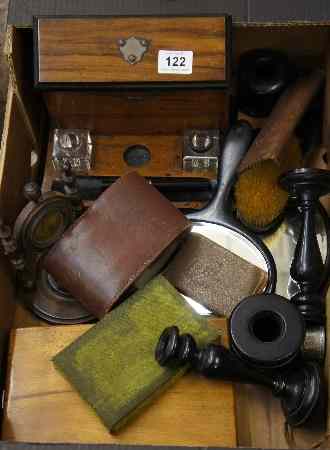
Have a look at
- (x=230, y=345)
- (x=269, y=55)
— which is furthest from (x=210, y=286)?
(x=269, y=55)

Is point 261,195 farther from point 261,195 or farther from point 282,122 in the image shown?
point 282,122

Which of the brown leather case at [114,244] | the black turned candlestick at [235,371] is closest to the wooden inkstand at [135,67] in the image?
the brown leather case at [114,244]

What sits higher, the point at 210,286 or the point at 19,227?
the point at 19,227

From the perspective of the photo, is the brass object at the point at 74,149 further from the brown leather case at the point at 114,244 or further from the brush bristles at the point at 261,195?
the brush bristles at the point at 261,195

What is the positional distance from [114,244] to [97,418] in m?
0.29

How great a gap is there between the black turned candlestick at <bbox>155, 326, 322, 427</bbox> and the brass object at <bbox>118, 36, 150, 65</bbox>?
479 millimetres

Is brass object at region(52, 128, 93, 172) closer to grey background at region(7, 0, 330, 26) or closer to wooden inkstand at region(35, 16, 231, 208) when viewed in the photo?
wooden inkstand at region(35, 16, 231, 208)

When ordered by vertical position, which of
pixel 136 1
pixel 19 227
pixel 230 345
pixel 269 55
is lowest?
pixel 230 345

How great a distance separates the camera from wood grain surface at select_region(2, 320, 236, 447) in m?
1.16

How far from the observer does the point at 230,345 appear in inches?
46.0

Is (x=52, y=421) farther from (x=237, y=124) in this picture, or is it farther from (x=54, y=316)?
(x=237, y=124)

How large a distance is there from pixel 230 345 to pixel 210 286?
0.20m

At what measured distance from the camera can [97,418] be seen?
117 cm

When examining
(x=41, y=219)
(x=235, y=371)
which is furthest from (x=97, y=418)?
(x=41, y=219)
